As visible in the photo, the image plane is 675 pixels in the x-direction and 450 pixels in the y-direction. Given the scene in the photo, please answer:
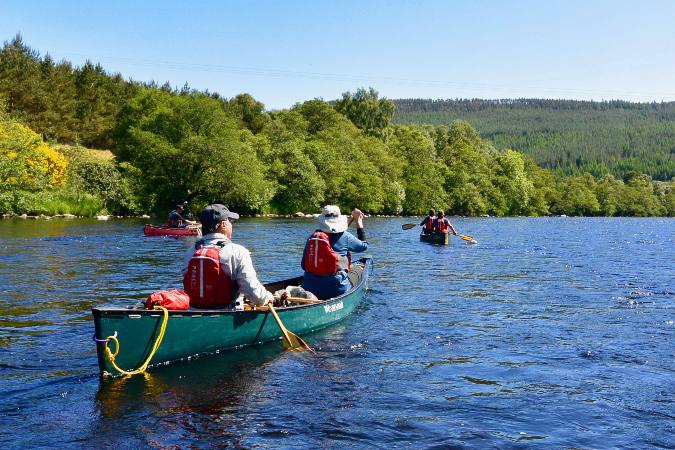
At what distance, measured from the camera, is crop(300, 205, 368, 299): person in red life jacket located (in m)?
12.2

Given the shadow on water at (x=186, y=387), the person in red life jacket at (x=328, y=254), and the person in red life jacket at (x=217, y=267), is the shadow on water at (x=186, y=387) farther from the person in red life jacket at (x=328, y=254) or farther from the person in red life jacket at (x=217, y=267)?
the person in red life jacket at (x=328, y=254)

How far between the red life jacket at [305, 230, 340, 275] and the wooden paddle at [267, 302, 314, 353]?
218 centimetres

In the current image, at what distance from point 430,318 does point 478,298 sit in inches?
132

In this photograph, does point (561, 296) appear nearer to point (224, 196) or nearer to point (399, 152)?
point (224, 196)

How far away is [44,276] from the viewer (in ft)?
57.4

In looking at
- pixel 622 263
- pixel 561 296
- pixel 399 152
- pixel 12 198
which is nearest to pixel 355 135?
pixel 399 152

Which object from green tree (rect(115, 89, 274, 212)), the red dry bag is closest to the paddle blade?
the red dry bag

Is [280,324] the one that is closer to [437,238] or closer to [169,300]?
[169,300]

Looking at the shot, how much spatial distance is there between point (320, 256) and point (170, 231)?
73.7 ft

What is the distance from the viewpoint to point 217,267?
9281mm

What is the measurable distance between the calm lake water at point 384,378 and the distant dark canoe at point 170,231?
49.3ft

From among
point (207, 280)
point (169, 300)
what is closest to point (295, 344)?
point (207, 280)

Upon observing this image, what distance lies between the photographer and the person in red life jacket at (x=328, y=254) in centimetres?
1223

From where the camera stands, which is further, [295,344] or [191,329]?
[295,344]
